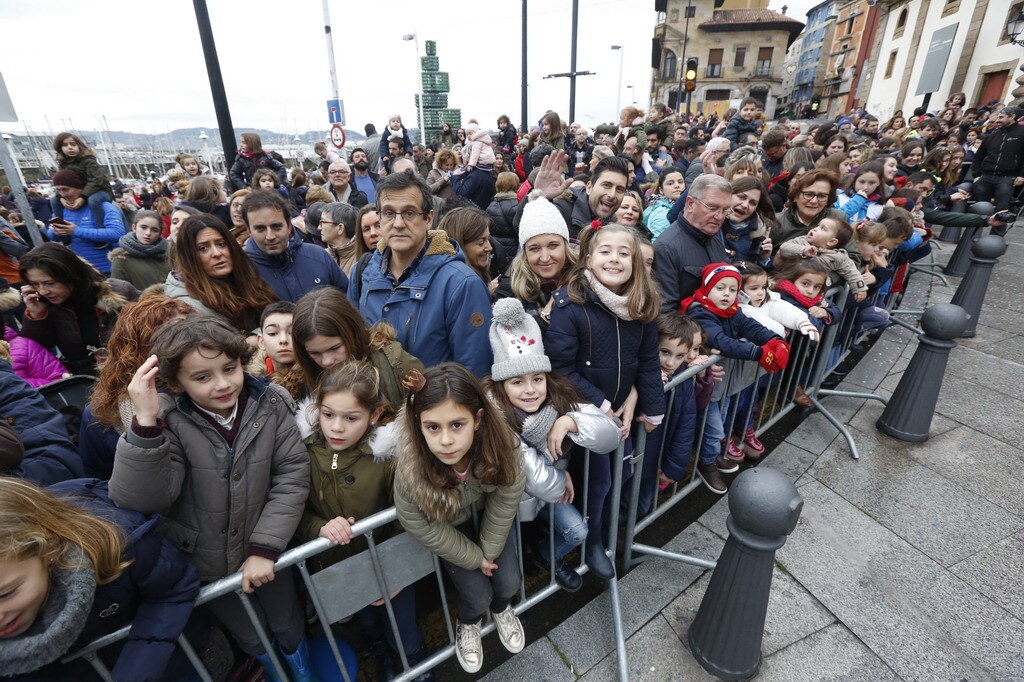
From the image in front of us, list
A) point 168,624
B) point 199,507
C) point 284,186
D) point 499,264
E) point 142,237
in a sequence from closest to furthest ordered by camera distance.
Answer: point 168,624 < point 199,507 < point 142,237 < point 499,264 < point 284,186

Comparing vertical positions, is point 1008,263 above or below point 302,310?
below

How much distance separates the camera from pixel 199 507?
1783 millimetres

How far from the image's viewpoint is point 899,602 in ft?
8.34

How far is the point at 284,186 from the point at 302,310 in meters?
6.22

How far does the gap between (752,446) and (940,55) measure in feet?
102

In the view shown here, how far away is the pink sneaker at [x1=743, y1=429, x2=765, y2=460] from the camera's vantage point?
3691 millimetres

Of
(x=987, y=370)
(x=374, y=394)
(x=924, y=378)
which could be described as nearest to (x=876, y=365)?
(x=987, y=370)

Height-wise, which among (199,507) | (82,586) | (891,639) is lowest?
(891,639)

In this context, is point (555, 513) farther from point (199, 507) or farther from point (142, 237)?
point (142, 237)

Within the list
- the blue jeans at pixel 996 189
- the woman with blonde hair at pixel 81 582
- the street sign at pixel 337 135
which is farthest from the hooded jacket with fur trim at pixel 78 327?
the blue jeans at pixel 996 189

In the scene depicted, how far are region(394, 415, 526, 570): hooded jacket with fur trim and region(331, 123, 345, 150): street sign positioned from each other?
11.2 m

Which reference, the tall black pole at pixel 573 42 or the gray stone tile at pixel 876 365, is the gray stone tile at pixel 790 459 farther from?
the tall black pole at pixel 573 42

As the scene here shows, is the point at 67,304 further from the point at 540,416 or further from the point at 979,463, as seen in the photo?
the point at 979,463

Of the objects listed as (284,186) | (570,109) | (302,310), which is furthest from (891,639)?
(570,109)
